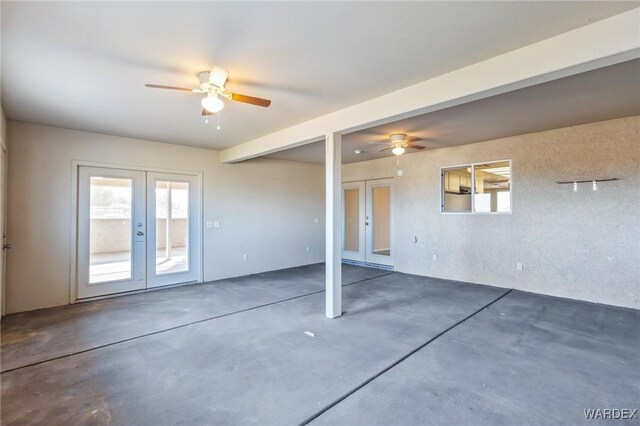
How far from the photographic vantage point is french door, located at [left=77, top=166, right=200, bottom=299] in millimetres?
4871

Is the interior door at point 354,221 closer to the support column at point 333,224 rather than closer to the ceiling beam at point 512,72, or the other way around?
the support column at point 333,224

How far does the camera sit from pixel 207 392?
238 centimetres

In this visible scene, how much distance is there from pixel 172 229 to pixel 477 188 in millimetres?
5929

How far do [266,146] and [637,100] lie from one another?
4940mm

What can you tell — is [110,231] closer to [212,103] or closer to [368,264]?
[212,103]

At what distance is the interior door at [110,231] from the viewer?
4828 mm

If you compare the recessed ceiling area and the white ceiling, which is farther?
the recessed ceiling area

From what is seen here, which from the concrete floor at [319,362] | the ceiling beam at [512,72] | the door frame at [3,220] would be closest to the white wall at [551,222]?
the concrete floor at [319,362]

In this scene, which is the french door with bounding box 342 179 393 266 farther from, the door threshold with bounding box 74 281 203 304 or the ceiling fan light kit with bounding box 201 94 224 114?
the ceiling fan light kit with bounding box 201 94 224 114

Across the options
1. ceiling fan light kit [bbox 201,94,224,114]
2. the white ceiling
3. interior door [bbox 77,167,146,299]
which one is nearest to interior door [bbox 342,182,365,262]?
the white ceiling

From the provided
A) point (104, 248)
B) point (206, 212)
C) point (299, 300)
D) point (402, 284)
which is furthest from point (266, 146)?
point (402, 284)

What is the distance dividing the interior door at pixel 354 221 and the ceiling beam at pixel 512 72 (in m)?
4.09

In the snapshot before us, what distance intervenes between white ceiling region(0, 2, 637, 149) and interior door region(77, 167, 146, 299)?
1595 millimetres

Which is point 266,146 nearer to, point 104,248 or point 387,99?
point 387,99
